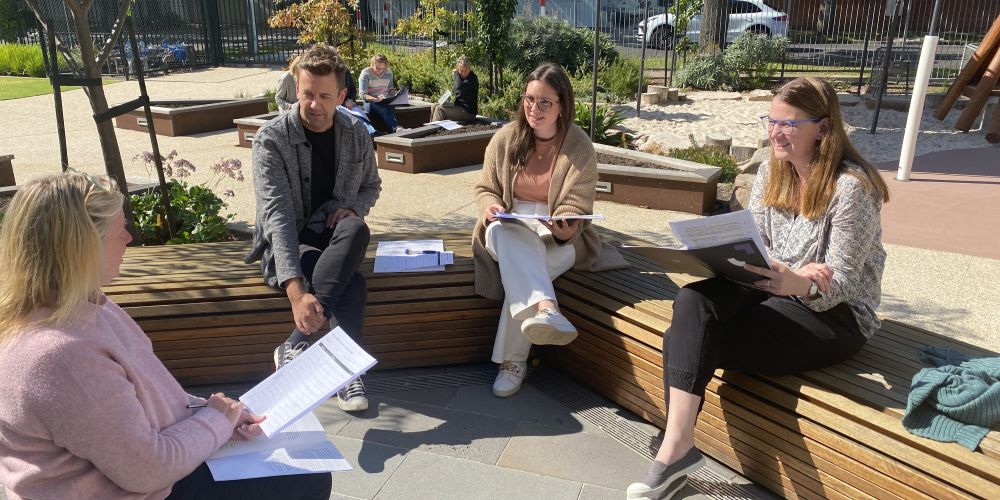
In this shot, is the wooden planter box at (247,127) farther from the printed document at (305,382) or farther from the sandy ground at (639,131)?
the printed document at (305,382)

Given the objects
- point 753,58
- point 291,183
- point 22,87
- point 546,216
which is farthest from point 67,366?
point 22,87

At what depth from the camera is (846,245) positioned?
284 centimetres

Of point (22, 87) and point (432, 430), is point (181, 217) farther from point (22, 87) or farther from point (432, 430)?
point (22, 87)

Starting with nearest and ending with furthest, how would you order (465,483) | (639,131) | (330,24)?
(465,483)
(639,131)
(330,24)

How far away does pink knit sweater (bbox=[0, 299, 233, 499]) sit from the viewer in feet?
5.24

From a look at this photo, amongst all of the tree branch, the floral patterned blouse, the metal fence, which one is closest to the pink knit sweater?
the floral patterned blouse

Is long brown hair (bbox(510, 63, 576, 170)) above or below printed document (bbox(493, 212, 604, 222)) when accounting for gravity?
above

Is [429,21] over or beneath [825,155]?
over

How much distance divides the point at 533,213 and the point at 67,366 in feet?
8.54

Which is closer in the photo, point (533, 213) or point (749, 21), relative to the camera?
point (533, 213)

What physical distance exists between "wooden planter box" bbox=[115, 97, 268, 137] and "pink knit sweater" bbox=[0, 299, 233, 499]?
1020cm

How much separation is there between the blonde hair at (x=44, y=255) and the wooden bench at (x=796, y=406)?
2273mm

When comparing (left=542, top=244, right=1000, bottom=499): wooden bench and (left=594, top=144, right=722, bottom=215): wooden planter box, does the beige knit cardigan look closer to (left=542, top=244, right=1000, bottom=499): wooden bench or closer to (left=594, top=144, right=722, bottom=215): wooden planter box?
(left=542, top=244, right=1000, bottom=499): wooden bench

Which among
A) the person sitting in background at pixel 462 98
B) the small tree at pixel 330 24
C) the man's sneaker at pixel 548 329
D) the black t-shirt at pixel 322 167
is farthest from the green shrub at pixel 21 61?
the man's sneaker at pixel 548 329
